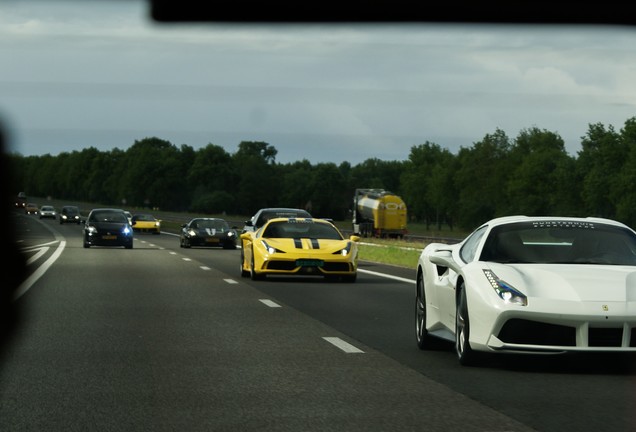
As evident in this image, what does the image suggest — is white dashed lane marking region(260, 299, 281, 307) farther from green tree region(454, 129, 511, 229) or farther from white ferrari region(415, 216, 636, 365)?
green tree region(454, 129, 511, 229)

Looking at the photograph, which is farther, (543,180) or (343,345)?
(543,180)

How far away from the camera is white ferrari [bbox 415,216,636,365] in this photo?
29.8ft

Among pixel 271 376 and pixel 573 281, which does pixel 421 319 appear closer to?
pixel 573 281

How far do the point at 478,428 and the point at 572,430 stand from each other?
0.54 meters

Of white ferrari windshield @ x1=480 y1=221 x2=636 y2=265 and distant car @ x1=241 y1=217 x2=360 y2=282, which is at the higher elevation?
white ferrari windshield @ x1=480 y1=221 x2=636 y2=265

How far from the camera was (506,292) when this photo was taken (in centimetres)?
940

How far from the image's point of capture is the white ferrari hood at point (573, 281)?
917 centimetres

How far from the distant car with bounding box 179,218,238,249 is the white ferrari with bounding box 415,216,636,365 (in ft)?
113

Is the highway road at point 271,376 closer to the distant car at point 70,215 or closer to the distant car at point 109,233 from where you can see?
the distant car at point 109,233

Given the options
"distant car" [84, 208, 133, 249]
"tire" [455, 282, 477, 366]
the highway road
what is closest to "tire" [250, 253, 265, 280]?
the highway road

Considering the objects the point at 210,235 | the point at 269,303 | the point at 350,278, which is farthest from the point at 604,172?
the point at 269,303

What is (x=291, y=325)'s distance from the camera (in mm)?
13938

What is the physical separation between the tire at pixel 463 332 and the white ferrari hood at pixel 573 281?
0.45 m

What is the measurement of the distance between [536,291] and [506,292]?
24cm
